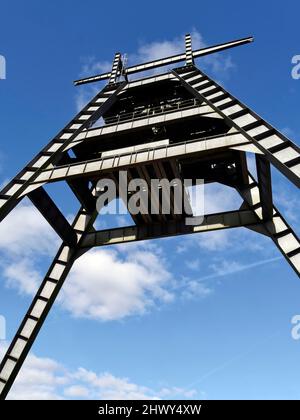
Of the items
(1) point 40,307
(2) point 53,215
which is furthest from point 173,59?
(1) point 40,307

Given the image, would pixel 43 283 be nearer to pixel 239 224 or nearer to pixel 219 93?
pixel 239 224

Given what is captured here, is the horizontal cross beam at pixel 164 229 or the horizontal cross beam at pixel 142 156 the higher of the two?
the horizontal cross beam at pixel 164 229

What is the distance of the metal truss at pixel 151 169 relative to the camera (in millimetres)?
11641

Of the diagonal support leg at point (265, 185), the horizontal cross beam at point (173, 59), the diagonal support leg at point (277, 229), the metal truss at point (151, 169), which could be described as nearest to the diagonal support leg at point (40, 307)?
the metal truss at point (151, 169)

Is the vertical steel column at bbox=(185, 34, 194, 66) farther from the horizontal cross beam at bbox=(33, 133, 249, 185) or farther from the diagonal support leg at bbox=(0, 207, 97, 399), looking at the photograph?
the diagonal support leg at bbox=(0, 207, 97, 399)

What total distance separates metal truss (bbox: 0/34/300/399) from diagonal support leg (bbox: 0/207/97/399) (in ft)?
0.13

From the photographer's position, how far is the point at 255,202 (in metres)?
14.6

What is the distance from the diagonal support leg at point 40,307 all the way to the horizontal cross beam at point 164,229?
77 centimetres

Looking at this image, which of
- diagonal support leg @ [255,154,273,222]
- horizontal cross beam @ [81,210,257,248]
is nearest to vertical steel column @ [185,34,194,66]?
diagonal support leg @ [255,154,273,222]

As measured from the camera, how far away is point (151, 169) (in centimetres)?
1396

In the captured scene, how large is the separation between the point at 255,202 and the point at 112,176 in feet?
20.4

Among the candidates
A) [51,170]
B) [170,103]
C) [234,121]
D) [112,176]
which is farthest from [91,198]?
[234,121]

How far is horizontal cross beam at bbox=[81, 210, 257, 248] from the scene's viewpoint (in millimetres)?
14773

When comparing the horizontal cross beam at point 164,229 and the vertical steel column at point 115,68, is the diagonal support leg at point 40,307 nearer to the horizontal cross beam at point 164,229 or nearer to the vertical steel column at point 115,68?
the horizontal cross beam at point 164,229
